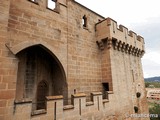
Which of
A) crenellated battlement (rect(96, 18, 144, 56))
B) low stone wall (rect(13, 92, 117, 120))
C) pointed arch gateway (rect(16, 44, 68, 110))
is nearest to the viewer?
low stone wall (rect(13, 92, 117, 120))

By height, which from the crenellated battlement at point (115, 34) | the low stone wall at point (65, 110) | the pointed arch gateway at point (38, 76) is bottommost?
the low stone wall at point (65, 110)

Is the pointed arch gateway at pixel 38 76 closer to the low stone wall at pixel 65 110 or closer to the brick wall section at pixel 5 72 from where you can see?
the low stone wall at pixel 65 110

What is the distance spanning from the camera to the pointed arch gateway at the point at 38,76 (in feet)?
21.9

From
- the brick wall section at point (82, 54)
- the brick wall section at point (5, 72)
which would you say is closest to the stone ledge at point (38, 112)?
the brick wall section at point (5, 72)

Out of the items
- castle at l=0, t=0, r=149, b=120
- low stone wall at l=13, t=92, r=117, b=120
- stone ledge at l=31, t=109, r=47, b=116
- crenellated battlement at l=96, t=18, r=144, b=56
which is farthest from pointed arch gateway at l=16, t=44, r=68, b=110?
crenellated battlement at l=96, t=18, r=144, b=56

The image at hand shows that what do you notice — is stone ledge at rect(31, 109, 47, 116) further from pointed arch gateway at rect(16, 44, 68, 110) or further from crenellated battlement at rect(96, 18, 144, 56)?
crenellated battlement at rect(96, 18, 144, 56)

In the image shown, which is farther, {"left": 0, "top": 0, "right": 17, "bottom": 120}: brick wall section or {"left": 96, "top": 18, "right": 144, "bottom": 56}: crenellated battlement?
{"left": 96, "top": 18, "right": 144, "bottom": 56}: crenellated battlement

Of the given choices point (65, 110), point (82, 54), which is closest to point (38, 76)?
point (65, 110)

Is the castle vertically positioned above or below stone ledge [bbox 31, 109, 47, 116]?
above

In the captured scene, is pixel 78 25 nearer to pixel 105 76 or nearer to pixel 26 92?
pixel 105 76

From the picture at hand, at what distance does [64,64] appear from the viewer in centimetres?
730

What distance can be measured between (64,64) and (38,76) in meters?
1.52

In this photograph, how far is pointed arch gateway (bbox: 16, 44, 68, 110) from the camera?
6680mm

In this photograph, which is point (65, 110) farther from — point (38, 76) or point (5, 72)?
point (5, 72)
